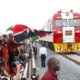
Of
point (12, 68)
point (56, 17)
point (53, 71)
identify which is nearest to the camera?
point (53, 71)

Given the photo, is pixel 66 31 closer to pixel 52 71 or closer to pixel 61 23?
pixel 61 23

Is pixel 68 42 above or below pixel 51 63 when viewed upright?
below

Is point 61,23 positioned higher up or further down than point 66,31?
higher up

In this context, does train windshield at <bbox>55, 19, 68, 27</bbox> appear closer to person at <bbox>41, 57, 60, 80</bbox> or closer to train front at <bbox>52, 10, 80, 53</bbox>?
train front at <bbox>52, 10, 80, 53</bbox>

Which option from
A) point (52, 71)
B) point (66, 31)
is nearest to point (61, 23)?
point (66, 31)

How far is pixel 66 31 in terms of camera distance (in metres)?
37.1

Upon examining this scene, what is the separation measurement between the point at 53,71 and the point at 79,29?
99.9 feet

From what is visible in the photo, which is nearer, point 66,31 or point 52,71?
point 52,71

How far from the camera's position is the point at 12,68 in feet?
34.6

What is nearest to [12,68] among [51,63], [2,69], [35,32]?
[2,69]

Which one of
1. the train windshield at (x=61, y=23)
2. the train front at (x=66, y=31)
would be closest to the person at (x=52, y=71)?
the train front at (x=66, y=31)

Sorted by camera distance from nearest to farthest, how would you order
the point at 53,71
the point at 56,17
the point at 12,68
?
the point at 53,71
the point at 12,68
the point at 56,17

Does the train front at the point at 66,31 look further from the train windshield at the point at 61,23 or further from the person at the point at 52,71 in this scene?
the person at the point at 52,71

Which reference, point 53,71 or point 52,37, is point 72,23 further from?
point 53,71
